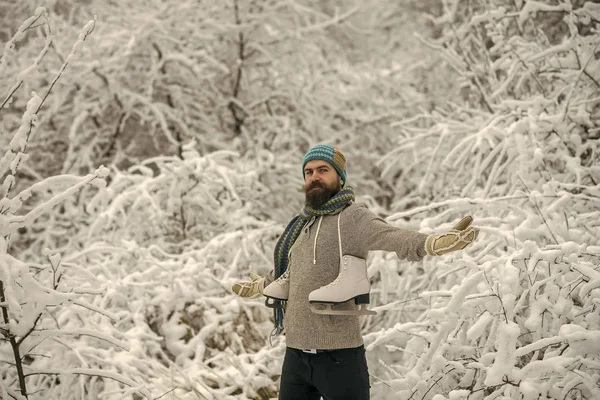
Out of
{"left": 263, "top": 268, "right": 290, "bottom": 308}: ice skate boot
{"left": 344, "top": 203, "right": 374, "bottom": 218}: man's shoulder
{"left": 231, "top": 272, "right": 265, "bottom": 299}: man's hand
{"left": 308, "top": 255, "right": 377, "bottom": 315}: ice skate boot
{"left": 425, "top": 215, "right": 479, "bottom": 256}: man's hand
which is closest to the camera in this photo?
{"left": 425, "top": 215, "right": 479, "bottom": 256}: man's hand

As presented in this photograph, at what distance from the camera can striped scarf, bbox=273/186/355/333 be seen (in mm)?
2330

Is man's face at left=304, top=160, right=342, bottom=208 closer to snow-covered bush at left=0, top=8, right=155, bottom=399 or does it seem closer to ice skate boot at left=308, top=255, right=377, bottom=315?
ice skate boot at left=308, top=255, right=377, bottom=315

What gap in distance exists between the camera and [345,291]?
2104 mm

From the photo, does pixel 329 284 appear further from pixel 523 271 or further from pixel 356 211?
pixel 523 271

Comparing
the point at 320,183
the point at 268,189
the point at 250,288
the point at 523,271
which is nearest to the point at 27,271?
the point at 250,288

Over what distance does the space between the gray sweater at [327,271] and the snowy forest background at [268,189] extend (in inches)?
23.5

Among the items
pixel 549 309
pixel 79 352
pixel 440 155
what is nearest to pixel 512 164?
pixel 440 155

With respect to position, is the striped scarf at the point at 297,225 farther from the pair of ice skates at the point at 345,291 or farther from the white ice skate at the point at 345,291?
the pair of ice skates at the point at 345,291

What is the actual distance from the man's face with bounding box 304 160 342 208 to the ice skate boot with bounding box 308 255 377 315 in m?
0.31

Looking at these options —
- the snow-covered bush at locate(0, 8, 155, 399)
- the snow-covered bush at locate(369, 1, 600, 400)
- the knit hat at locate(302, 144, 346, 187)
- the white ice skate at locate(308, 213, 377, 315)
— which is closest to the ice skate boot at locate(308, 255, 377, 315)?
the white ice skate at locate(308, 213, 377, 315)

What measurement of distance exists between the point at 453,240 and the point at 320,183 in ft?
2.40

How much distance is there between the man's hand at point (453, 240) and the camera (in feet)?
5.96

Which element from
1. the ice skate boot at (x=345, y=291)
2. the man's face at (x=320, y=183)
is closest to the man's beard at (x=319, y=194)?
the man's face at (x=320, y=183)

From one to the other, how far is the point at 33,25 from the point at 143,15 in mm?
4827
